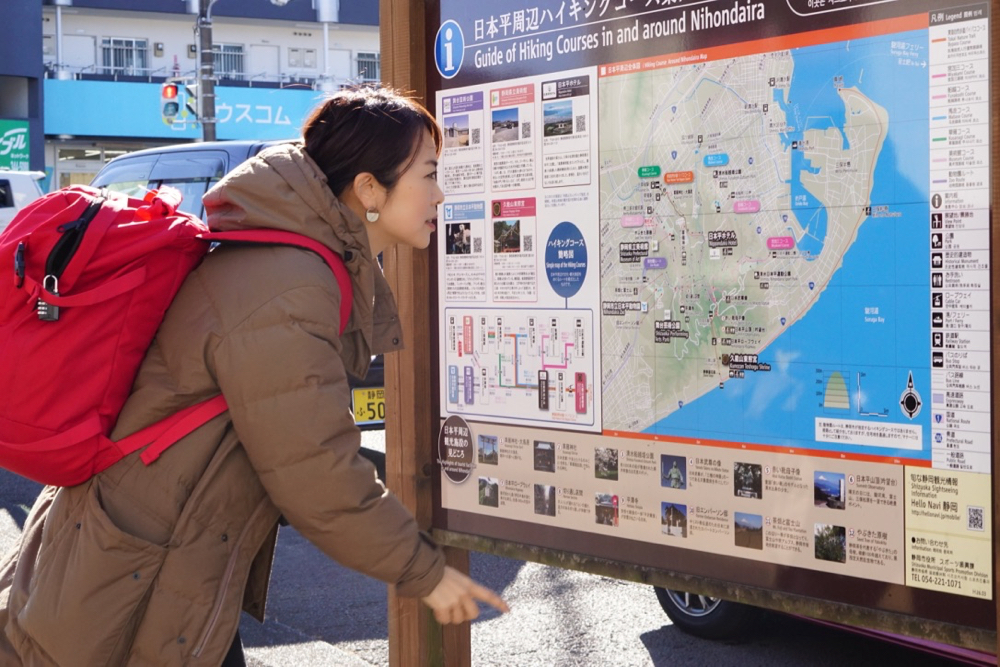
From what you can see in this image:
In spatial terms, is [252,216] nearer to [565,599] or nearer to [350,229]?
[350,229]

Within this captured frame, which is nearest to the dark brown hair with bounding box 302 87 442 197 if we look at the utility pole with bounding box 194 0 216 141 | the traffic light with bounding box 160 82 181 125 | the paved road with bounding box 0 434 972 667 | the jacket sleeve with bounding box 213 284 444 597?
the jacket sleeve with bounding box 213 284 444 597

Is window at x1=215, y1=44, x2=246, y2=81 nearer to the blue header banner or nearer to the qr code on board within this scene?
the blue header banner

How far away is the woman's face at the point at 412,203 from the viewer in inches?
96.4

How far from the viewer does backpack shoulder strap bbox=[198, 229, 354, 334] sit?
2221 millimetres

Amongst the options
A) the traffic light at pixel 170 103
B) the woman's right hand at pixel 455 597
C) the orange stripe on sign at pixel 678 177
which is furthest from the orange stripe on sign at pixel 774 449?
the traffic light at pixel 170 103

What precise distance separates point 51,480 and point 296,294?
0.58 metres

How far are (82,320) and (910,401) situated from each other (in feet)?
5.47

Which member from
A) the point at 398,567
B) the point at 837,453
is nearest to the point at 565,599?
the point at 837,453

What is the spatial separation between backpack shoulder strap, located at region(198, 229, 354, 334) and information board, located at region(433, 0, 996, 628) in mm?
961

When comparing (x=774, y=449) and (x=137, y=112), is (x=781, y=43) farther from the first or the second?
(x=137, y=112)

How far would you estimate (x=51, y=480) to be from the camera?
7.17ft

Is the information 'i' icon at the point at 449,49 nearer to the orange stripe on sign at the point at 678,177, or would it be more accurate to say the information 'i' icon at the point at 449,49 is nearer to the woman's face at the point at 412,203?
the orange stripe on sign at the point at 678,177

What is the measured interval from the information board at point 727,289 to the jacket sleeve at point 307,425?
3.30 feet

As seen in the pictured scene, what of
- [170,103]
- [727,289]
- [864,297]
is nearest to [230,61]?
[170,103]
